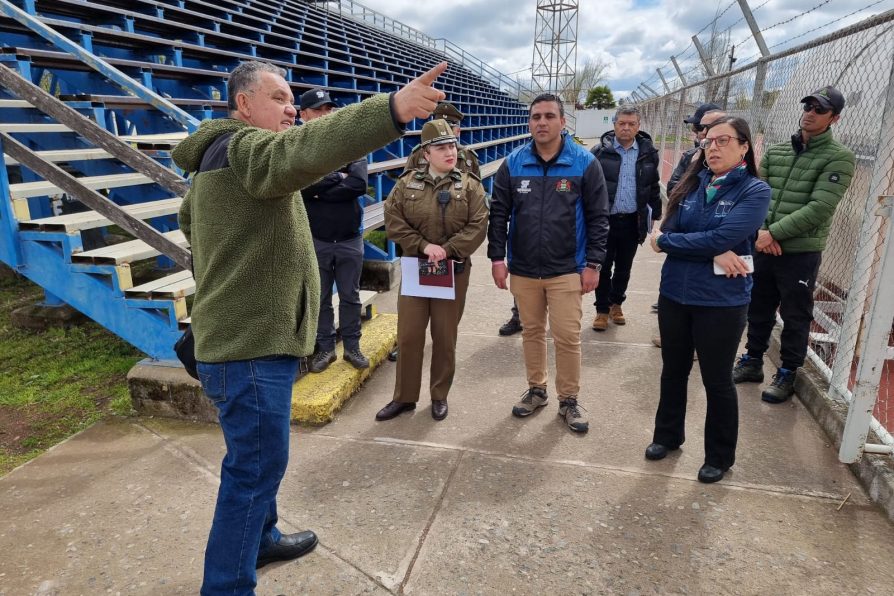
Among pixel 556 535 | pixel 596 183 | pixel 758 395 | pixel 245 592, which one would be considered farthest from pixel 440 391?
pixel 758 395

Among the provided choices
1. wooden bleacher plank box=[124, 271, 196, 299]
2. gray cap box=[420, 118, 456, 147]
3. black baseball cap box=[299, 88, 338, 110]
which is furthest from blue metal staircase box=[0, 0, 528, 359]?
gray cap box=[420, 118, 456, 147]

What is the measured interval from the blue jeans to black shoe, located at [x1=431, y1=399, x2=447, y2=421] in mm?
1674

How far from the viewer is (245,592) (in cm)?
183

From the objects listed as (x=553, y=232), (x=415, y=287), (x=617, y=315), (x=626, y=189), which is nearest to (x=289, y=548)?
(x=415, y=287)

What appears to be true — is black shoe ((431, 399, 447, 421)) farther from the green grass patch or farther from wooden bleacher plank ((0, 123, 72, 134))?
wooden bleacher plank ((0, 123, 72, 134))

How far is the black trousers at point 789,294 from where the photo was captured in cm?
350

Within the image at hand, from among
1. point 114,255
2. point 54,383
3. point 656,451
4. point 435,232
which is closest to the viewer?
point 656,451

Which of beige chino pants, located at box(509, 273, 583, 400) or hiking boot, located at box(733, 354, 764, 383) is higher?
beige chino pants, located at box(509, 273, 583, 400)

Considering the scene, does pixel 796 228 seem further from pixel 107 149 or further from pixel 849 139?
pixel 107 149

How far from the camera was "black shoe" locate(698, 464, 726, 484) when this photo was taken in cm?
274

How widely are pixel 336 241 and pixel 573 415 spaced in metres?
1.87

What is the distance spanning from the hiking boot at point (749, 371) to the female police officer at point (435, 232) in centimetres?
201

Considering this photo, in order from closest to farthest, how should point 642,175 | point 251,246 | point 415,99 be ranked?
point 415,99, point 251,246, point 642,175

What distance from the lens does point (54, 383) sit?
4.02m
